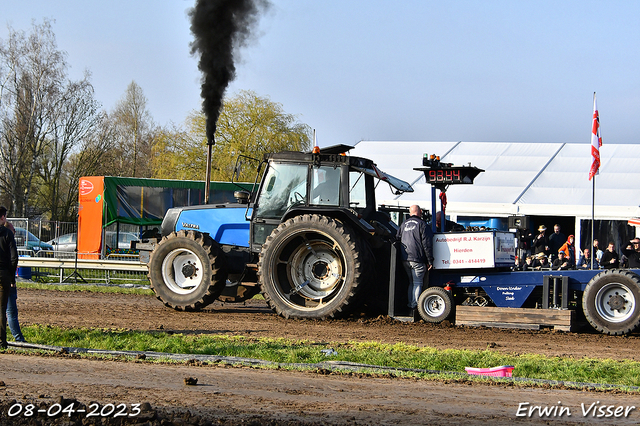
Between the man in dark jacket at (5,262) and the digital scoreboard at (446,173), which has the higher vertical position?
the digital scoreboard at (446,173)

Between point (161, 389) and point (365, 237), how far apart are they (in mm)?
5633

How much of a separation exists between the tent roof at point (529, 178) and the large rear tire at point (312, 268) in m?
7.20

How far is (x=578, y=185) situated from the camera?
20625mm

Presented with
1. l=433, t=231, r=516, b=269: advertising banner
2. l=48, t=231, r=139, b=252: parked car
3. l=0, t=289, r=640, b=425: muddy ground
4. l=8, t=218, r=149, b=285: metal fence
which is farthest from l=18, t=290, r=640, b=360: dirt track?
l=48, t=231, r=139, b=252: parked car

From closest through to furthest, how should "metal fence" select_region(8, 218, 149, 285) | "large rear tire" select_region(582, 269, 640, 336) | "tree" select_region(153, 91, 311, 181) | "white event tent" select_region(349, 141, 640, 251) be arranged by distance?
"large rear tire" select_region(582, 269, 640, 336), "metal fence" select_region(8, 218, 149, 285), "white event tent" select_region(349, 141, 640, 251), "tree" select_region(153, 91, 311, 181)

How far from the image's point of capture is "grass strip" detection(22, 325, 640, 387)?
22.6 feet

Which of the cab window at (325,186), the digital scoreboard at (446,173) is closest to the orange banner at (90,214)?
the cab window at (325,186)

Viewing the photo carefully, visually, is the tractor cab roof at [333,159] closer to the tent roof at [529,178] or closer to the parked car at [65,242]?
the tent roof at [529,178]

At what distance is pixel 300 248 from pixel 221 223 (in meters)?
1.90

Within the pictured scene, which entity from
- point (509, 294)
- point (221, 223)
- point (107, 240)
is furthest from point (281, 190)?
point (107, 240)

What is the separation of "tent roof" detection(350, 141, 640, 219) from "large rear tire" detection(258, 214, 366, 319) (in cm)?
720

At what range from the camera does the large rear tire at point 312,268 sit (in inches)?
408

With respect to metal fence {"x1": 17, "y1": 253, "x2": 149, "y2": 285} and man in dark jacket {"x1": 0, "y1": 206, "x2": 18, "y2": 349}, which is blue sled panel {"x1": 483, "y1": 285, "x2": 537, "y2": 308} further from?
metal fence {"x1": 17, "y1": 253, "x2": 149, "y2": 285}

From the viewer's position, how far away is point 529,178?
849 inches
